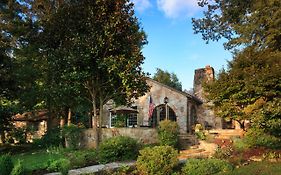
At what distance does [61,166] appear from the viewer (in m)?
9.06

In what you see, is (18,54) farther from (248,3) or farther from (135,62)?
(248,3)

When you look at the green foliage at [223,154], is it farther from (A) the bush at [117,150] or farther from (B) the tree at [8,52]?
(B) the tree at [8,52]

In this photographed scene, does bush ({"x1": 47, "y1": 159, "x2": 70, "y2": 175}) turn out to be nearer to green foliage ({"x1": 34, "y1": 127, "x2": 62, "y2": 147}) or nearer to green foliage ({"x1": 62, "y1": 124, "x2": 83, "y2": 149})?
green foliage ({"x1": 62, "y1": 124, "x2": 83, "y2": 149})

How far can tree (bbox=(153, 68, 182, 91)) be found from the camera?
161 feet

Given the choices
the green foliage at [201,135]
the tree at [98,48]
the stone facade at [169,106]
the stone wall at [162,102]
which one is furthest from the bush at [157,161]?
A: the stone wall at [162,102]

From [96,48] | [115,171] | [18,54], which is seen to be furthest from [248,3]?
[18,54]

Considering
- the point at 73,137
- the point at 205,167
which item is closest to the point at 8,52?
the point at 73,137

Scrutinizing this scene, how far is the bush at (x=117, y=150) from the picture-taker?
39.9 ft

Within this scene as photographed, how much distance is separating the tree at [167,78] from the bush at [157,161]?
126 ft

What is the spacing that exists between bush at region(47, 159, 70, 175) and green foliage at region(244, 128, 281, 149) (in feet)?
29.2

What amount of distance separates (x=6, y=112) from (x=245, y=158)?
15.8 meters

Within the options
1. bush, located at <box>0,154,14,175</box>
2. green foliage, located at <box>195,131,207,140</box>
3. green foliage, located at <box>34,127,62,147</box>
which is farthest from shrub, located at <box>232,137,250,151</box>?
green foliage, located at <box>34,127,62,147</box>

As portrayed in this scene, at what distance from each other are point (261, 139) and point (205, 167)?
6.15 meters

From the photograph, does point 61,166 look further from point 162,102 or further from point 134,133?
point 162,102
